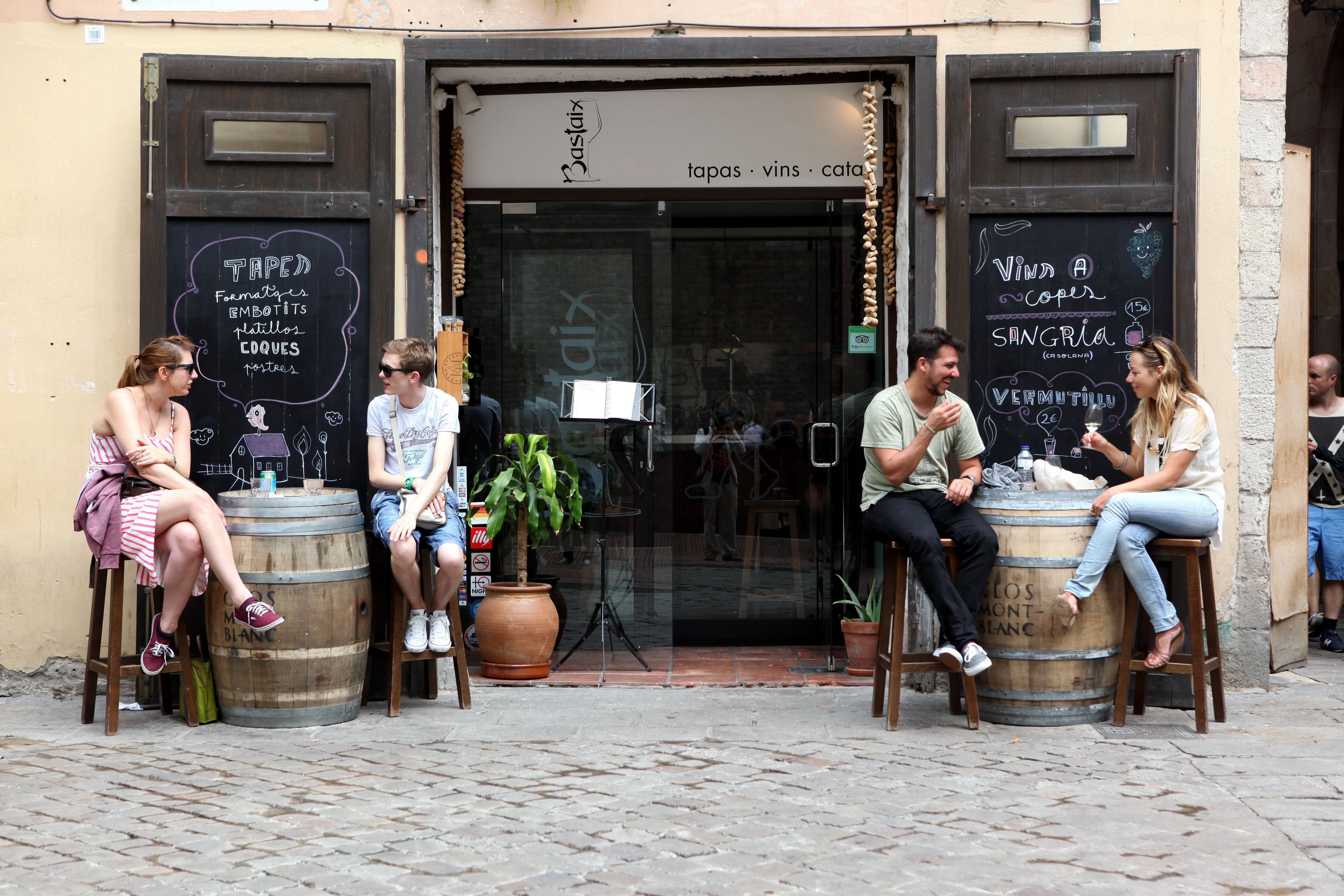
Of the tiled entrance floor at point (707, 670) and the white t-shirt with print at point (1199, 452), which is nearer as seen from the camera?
the white t-shirt with print at point (1199, 452)

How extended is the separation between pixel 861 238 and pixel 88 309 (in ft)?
12.6

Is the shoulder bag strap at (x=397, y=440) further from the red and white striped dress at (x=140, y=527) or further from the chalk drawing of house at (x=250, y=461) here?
the red and white striped dress at (x=140, y=527)

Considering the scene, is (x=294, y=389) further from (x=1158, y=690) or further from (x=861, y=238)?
(x=1158, y=690)

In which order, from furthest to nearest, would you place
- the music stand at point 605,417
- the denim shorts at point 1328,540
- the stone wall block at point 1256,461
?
the denim shorts at point 1328,540 < the music stand at point 605,417 < the stone wall block at point 1256,461

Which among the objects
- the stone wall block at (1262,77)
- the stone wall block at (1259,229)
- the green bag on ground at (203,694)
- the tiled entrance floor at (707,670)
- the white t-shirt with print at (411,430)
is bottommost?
the tiled entrance floor at (707,670)

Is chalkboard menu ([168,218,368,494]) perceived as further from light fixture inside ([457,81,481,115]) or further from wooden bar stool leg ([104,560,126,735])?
light fixture inside ([457,81,481,115])

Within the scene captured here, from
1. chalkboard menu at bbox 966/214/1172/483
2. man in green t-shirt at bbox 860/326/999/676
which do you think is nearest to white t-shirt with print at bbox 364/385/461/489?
man in green t-shirt at bbox 860/326/999/676

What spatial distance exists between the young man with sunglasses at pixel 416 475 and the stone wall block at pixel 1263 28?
389cm

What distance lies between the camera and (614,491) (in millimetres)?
6816

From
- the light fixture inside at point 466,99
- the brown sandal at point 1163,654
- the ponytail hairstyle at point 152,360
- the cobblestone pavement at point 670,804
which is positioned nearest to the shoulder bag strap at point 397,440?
the ponytail hairstyle at point 152,360

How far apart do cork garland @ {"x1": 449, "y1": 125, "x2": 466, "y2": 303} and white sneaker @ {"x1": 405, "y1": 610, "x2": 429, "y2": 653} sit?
1.74 meters

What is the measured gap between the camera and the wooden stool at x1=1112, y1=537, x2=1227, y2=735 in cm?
480

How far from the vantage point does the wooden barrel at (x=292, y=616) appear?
16.1 ft

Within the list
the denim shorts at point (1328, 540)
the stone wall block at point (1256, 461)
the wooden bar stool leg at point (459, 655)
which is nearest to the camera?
the wooden bar stool leg at point (459, 655)
